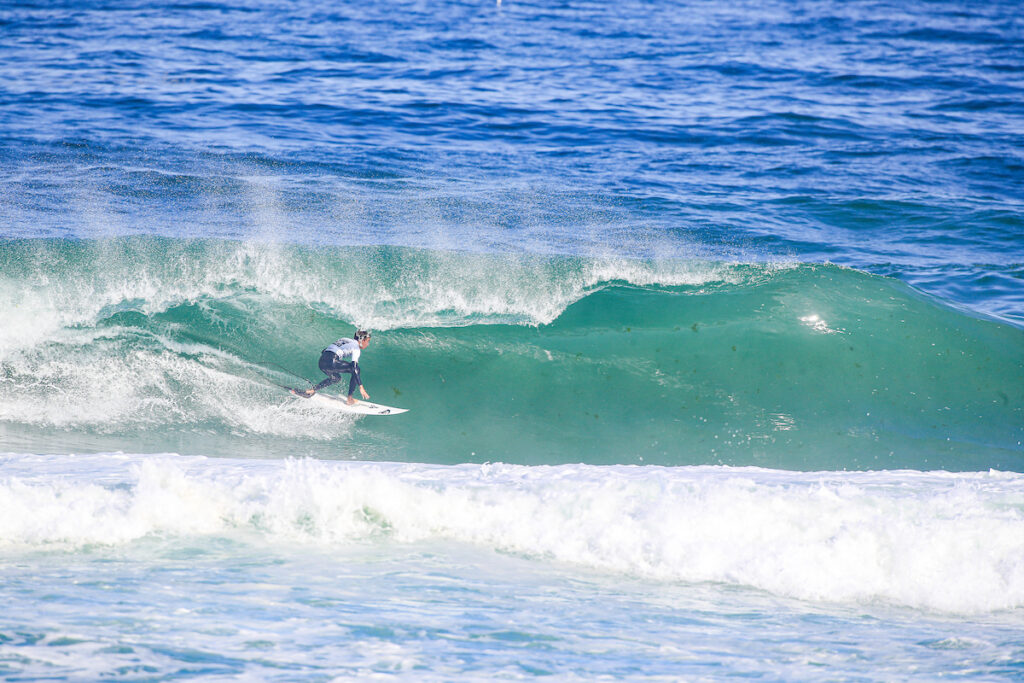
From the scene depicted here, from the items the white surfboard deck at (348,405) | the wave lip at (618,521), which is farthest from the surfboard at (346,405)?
the wave lip at (618,521)

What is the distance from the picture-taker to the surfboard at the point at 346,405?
330 inches

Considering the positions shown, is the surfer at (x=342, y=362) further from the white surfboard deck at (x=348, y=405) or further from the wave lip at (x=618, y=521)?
the wave lip at (x=618, y=521)

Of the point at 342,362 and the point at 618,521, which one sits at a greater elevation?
the point at 342,362

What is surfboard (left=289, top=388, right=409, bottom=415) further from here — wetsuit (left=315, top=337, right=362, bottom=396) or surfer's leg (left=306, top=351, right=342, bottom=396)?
surfer's leg (left=306, top=351, right=342, bottom=396)

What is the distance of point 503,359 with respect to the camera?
30.0 ft

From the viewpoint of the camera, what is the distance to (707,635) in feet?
15.9

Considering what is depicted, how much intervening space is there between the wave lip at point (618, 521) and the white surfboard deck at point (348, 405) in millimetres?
1782

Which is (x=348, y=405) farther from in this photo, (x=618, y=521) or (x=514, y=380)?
(x=618, y=521)

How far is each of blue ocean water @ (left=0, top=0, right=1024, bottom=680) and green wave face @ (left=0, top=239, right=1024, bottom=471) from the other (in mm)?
41

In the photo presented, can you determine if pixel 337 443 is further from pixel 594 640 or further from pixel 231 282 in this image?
pixel 594 640

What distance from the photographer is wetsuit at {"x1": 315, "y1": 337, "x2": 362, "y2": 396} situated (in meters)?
8.23

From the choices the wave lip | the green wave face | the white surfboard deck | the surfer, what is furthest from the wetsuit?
the wave lip

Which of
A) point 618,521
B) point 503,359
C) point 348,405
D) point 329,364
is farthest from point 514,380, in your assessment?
point 618,521

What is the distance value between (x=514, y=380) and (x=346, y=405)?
1807 mm
